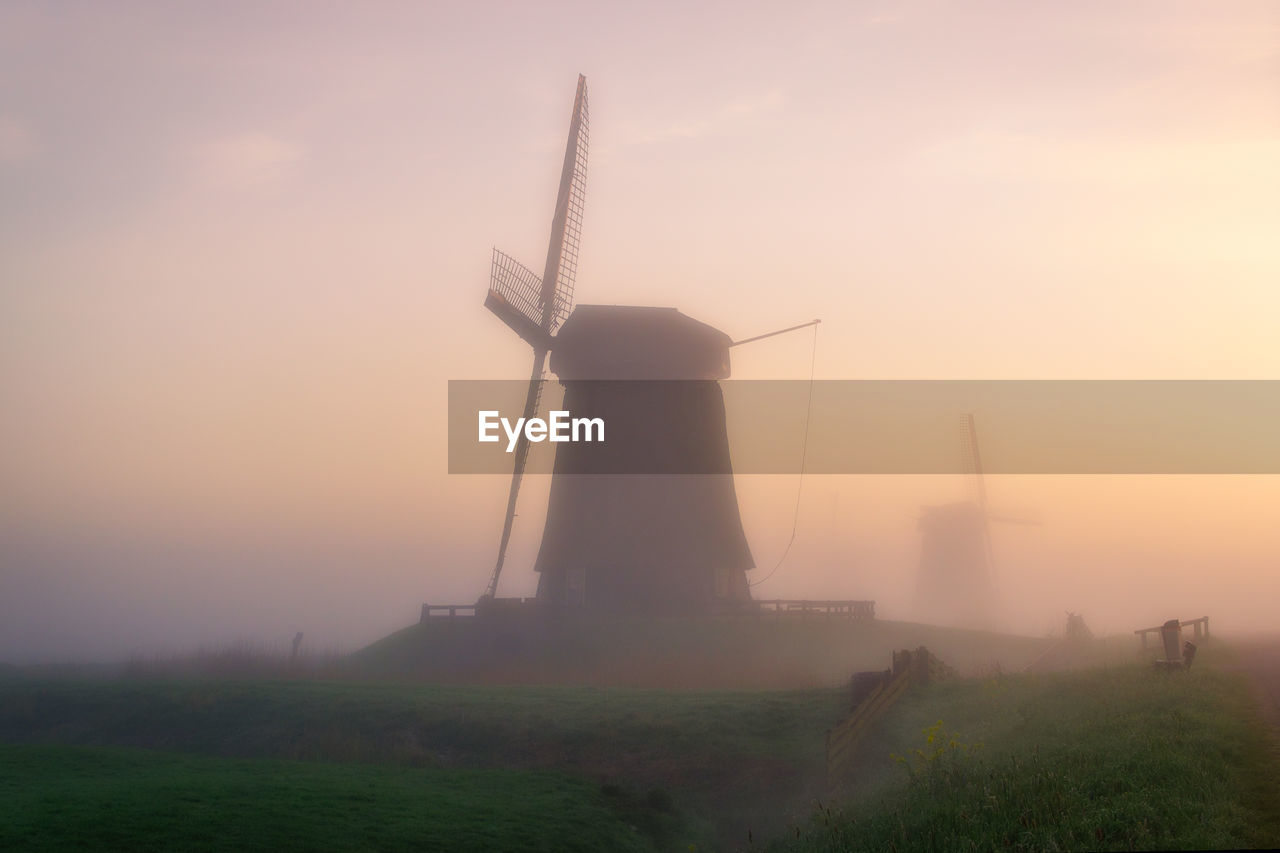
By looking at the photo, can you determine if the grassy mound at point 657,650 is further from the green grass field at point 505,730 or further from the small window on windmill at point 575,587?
the green grass field at point 505,730

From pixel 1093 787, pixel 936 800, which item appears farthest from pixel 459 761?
pixel 1093 787

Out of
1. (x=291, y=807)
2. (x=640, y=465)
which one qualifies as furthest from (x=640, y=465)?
(x=291, y=807)

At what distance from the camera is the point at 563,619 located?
36781 millimetres

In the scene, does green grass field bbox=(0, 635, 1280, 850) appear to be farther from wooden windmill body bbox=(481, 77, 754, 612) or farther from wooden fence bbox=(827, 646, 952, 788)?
wooden windmill body bbox=(481, 77, 754, 612)

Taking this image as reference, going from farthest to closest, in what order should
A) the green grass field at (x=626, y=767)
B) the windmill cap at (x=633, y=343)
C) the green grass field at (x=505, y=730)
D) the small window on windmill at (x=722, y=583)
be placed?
the small window on windmill at (x=722, y=583) → the windmill cap at (x=633, y=343) → the green grass field at (x=505, y=730) → the green grass field at (x=626, y=767)

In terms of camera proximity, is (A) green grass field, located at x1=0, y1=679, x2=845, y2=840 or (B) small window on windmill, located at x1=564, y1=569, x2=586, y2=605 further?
(B) small window on windmill, located at x1=564, y1=569, x2=586, y2=605

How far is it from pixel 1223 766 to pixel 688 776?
424 inches

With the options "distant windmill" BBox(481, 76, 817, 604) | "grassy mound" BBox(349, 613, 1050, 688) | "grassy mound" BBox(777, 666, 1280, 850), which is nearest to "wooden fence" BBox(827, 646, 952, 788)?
"grassy mound" BBox(777, 666, 1280, 850)

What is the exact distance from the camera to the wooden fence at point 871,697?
1783 cm

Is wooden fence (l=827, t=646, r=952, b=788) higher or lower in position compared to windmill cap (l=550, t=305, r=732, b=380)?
lower

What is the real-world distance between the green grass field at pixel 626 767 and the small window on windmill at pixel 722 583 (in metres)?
11.9

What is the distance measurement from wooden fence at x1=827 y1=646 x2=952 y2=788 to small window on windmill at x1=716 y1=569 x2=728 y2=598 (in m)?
16.3

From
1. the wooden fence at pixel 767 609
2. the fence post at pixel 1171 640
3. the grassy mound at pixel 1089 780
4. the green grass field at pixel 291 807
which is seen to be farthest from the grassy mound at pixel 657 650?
the grassy mound at pixel 1089 780

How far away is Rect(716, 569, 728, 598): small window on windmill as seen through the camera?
3828 centimetres
